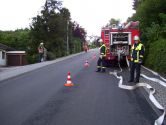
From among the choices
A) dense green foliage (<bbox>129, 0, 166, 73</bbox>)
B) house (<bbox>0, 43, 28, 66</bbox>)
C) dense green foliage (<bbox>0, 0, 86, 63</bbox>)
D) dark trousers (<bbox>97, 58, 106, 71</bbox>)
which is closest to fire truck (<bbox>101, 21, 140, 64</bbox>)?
dense green foliage (<bbox>129, 0, 166, 73</bbox>)

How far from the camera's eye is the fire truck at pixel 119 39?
24.4m

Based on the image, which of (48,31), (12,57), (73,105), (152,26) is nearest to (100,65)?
(152,26)

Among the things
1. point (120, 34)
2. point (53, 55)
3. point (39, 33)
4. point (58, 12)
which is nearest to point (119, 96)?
point (120, 34)

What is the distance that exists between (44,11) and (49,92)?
32.0 metres

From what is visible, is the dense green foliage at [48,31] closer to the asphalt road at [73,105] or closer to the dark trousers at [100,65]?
the dark trousers at [100,65]

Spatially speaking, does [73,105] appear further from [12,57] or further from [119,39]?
[12,57]

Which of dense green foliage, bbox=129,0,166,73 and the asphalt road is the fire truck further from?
the asphalt road

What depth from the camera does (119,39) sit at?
24.7 metres

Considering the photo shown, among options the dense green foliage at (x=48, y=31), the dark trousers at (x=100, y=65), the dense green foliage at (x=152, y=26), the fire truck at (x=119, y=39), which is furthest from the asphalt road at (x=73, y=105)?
the dense green foliage at (x=48, y=31)

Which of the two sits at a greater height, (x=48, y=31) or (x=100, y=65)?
(x=48, y=31)

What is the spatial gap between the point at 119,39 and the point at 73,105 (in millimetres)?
14202

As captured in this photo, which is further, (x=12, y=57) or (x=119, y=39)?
(x=12, y=57)

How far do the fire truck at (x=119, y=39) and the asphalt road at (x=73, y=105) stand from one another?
29.1 ft

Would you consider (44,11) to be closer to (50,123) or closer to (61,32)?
(61,32)
